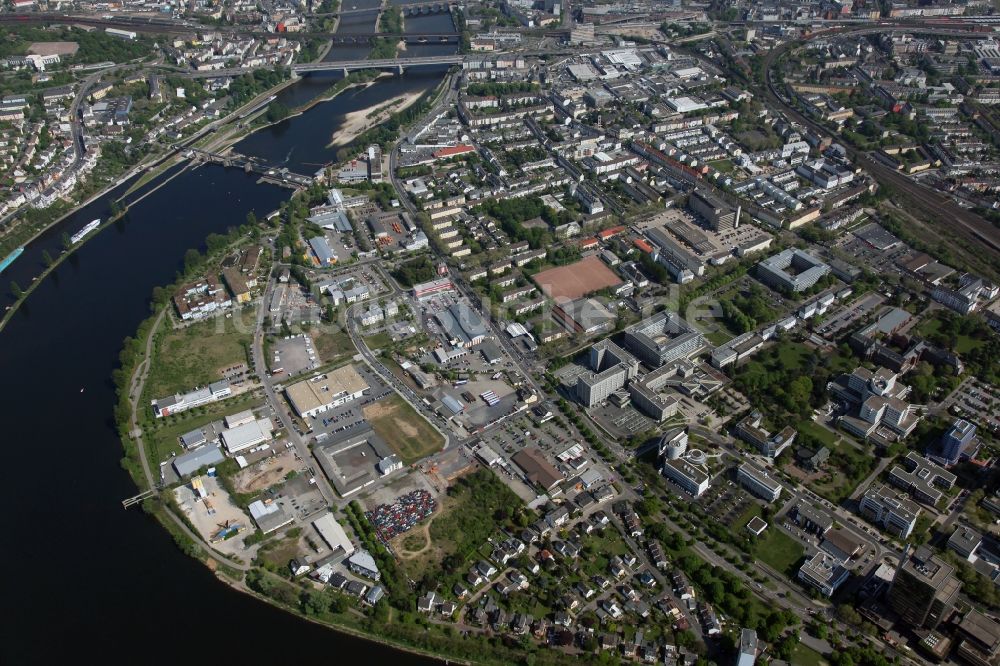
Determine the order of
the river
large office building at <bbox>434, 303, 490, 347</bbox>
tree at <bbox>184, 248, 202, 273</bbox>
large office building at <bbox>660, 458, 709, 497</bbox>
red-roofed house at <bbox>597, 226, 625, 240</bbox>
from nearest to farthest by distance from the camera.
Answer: large office building at <bbox>660, 458, 709, 497</bbox> < large office building at <bbox>434, 303, 490, 347</bbox> < tree at <bbox>184, 248, 202, 273</bbox> < red-roofed house at <bbox>597, 226, 625, 240</bbox> < the river

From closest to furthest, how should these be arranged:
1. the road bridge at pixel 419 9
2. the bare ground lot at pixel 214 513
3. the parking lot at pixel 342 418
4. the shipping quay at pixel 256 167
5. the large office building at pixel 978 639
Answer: the large office building at pixel 978 639 < the bare ground lot at pixel 214 513 < the parking lot at pixel 342 418 < the shipping quay at pixel 256 167 < the road bridge at pixel 419 9

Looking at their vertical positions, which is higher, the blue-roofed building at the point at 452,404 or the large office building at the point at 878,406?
the blue-roofed building at the point at 452,404

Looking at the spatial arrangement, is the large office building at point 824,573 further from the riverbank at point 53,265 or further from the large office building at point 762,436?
the riverbank at point 53,265

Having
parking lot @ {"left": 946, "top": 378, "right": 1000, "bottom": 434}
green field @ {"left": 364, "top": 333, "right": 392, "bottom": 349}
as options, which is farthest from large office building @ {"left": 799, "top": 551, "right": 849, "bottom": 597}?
green field @ {"left": 364, "top": 333, "right": 392, "bottom": 349}

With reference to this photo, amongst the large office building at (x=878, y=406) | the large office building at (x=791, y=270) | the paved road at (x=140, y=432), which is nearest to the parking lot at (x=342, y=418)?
the paved road at (x=140, y=432)

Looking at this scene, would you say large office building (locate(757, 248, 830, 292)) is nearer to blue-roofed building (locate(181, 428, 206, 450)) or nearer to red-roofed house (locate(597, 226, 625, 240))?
red-roofed house (locate(597, 226, 625, 240))

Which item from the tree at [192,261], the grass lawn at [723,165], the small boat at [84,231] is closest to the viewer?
the tree at [192,261]

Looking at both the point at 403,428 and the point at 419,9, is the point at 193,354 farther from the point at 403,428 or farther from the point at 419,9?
the point at 419,9
